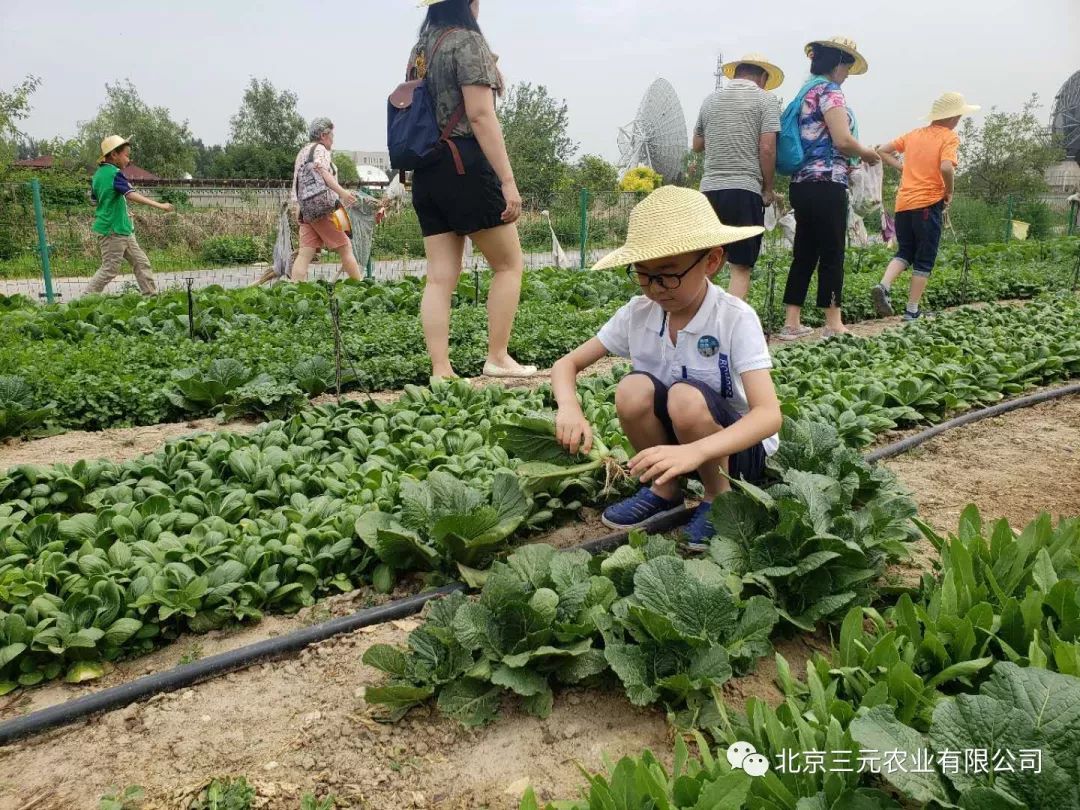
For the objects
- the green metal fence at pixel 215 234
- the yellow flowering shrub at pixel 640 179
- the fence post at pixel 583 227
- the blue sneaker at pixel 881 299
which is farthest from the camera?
the yellow flowering shrub at pixel 640 179

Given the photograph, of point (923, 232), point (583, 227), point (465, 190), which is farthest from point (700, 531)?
point (583, 227)

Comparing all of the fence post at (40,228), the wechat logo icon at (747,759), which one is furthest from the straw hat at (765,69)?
the fence post at (40,228)

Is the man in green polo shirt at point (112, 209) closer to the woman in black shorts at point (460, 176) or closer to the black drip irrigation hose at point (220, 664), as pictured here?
the woman in black shorts at point (460, 176)

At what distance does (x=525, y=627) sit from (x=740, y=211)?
4.51 m

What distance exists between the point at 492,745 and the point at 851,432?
101 inches

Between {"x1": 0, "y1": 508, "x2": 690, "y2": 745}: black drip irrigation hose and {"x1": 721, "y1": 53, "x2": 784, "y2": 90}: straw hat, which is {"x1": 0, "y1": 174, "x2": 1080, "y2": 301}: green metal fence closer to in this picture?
{"x1": 721, "y1": 53, "x2": 784, "y2": 90}: straw hat

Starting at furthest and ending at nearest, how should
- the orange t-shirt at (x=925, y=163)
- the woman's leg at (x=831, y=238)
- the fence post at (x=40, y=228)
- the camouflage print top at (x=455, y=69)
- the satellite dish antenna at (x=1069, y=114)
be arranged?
the satellite dish antenna at (x=1069, y=114) < the fence post at (x=40, y=228) < the orange t-shirt at (x=925, y=163) < the woman's leg at (x=831, y=238) < the camouflage print top at (x=455, y=69)

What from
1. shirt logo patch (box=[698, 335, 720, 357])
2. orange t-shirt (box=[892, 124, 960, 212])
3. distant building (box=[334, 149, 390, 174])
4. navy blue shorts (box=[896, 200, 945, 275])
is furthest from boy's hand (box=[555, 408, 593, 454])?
distant building (box=[334, 149, 390, 174])

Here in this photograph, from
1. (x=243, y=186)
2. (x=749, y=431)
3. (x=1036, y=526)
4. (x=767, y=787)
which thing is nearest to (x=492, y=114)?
(x=749, y=431)

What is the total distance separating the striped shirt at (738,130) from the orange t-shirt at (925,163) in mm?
2043

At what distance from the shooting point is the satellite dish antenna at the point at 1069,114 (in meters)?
31.1

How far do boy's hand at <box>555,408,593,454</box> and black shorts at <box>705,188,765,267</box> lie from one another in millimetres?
3529

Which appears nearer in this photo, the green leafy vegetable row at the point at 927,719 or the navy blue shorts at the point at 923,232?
the green leafy vegetable row at the point at 927,719

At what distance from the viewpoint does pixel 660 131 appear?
23609 millimetres
